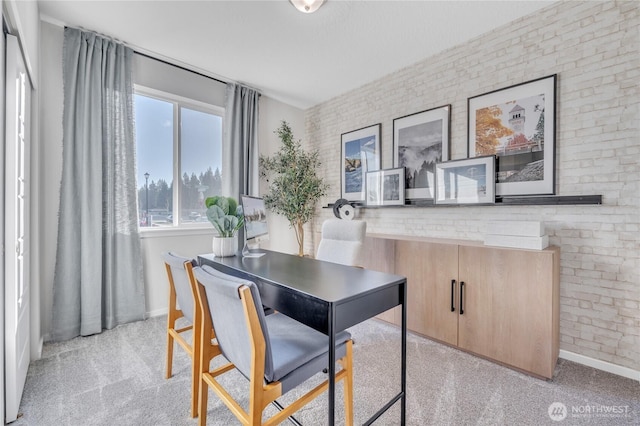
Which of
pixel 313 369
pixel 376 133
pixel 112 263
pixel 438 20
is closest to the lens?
pixel 313 369

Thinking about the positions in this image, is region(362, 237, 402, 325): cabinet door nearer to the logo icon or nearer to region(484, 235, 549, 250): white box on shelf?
region(484, 235, 549, 250): white box on shelf

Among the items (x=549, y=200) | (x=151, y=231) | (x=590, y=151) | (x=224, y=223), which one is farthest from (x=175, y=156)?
(x=590, y=151)

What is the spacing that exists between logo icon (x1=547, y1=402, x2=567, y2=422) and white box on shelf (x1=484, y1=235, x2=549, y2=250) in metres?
0.95

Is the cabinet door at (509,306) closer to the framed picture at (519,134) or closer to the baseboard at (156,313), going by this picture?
the framed picture at (519,134)

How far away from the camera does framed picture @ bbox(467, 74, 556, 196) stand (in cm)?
227

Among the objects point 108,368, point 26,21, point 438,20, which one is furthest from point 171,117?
point 438,20

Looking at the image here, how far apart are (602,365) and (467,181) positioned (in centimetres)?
166

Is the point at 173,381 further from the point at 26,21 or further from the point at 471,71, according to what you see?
the point at 471,71

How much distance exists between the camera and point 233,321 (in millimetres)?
1145

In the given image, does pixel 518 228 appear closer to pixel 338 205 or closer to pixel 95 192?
pixel 338 205

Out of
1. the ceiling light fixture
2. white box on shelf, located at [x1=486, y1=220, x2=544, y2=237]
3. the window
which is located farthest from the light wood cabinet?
the window

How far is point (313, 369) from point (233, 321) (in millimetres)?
443

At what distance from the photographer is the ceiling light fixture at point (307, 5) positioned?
2180 millimetres

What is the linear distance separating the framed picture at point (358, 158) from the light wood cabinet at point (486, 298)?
1143mm
